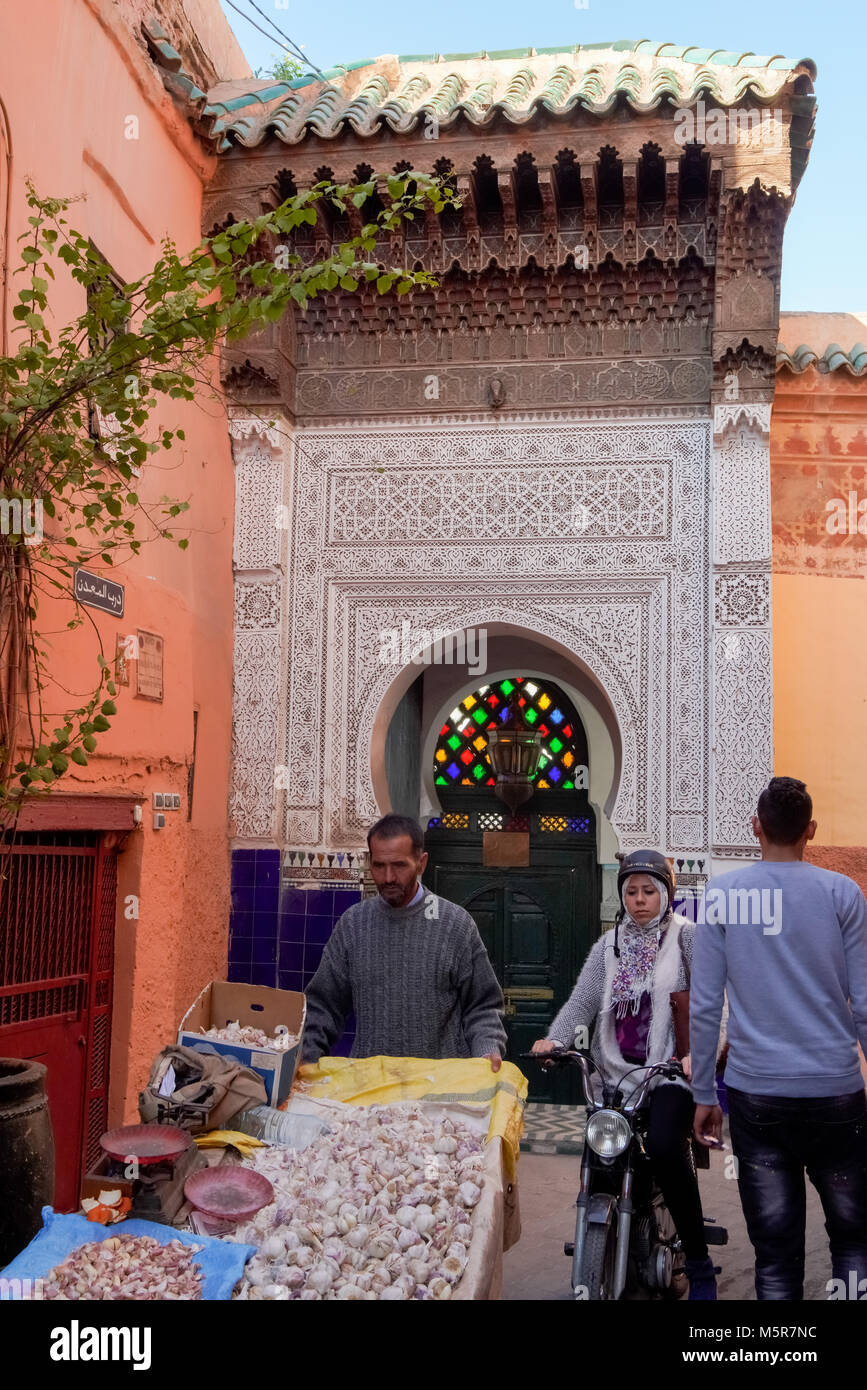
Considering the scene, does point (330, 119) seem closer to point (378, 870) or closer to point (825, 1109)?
point (378, 870)

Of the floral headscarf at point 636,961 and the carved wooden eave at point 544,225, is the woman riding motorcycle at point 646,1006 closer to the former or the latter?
the floral headscarf at point 636,961

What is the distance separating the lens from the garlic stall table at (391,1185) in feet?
6.43

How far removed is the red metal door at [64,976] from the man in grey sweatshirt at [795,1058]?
2.23 meters

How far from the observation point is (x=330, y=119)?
5.66m

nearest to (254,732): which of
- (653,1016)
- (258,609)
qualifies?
(258,609)

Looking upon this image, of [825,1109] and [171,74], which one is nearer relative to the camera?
[825,1109]

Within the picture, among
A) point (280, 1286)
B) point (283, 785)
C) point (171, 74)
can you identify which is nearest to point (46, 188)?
point (171, 74)

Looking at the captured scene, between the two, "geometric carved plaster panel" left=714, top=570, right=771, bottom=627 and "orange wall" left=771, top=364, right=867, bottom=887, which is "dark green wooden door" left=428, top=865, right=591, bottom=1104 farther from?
"geometric carved plaster panel" left=714, top=570, right=771, bottom=627

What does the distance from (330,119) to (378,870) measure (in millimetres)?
4155

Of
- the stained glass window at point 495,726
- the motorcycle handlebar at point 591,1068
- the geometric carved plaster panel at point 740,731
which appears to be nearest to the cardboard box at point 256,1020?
the motorcycle handlebar at point 591,1068

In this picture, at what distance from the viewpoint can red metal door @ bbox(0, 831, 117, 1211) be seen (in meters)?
3.90

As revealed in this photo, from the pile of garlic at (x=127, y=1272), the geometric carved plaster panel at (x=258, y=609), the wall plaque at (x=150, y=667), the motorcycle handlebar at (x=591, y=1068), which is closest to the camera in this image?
the pile of garlic at (x=127, y=1272)

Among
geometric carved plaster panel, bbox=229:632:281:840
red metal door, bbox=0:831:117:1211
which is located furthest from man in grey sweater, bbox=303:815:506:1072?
geometric carved plaster panel, bbox=229:632:281:840
